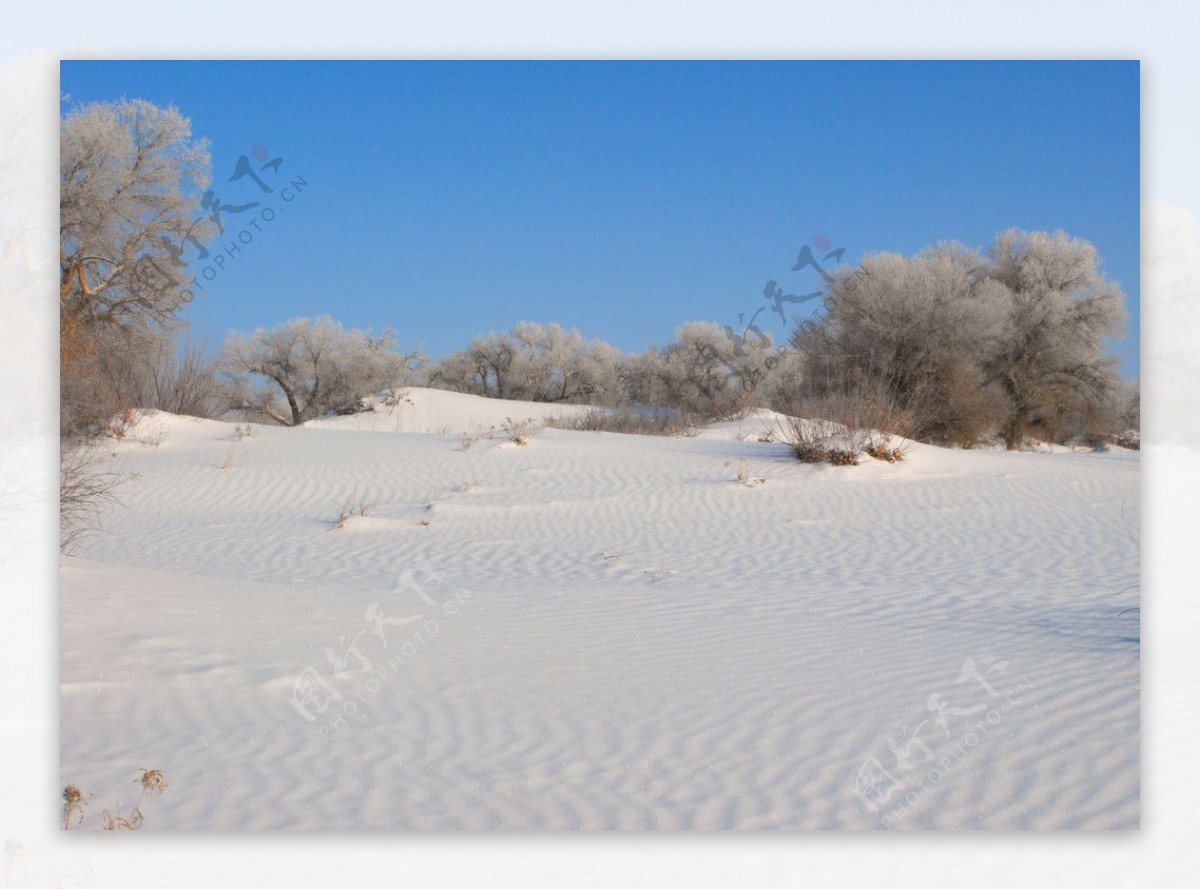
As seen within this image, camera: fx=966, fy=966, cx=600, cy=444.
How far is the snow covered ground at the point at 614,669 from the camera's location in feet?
12.1

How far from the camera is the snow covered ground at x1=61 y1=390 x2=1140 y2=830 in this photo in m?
3.70

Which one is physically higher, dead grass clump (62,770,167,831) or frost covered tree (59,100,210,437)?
frost covered tree (59,100,210,437)

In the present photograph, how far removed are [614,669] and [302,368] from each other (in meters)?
34.4

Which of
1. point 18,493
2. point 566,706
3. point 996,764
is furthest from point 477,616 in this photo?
point 996,764

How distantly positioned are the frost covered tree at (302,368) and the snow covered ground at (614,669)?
2502 cm

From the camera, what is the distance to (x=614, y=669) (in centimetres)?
543

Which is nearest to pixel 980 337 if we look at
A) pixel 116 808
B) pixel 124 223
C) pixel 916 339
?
pixel 916 339

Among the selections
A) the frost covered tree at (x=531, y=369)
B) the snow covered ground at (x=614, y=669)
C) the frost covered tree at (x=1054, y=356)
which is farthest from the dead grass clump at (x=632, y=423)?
the frost covered tree at (x=531, y=369)

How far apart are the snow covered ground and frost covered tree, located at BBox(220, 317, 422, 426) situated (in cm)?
2502

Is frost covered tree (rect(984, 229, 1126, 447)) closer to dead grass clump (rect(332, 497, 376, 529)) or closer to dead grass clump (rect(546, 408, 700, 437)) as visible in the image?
dead grass clump (rect(546, 408, 700, 437))

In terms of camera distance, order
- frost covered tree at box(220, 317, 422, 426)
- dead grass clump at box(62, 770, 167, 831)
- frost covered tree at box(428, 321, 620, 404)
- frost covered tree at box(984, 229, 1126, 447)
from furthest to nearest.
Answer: frost covered tree at box(428, 321, 620, 404), frost covered tree at box(220, 317, 422, 426), frost covered tree at box(984, 229, 1126, 447), dead grass clump at box(62, 770, 167, 831)

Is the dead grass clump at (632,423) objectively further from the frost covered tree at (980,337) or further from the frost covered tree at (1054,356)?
the frost covered tree at (1054,356)
